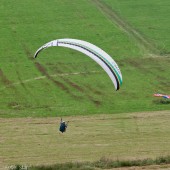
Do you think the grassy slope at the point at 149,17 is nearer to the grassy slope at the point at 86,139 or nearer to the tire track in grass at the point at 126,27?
the tire track in grass at the point at 126,27

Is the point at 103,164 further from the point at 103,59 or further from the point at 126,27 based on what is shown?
the point at 126,27

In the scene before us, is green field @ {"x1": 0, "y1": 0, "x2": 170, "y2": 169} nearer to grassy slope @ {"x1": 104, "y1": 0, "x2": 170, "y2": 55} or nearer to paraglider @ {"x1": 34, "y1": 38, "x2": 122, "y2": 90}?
grassy slope @ {"x1": 104, "y1": 0, "x2": 170, "y2": 55}

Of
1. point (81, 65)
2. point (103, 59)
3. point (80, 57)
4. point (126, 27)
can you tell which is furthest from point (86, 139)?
point (126, 27)

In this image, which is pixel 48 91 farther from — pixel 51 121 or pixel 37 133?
pixel 37 133

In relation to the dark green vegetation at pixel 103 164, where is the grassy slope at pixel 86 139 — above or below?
above

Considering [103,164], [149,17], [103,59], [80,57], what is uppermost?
[149,17]

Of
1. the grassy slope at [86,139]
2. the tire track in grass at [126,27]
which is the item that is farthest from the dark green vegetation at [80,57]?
the grassy slope at [86,139]
